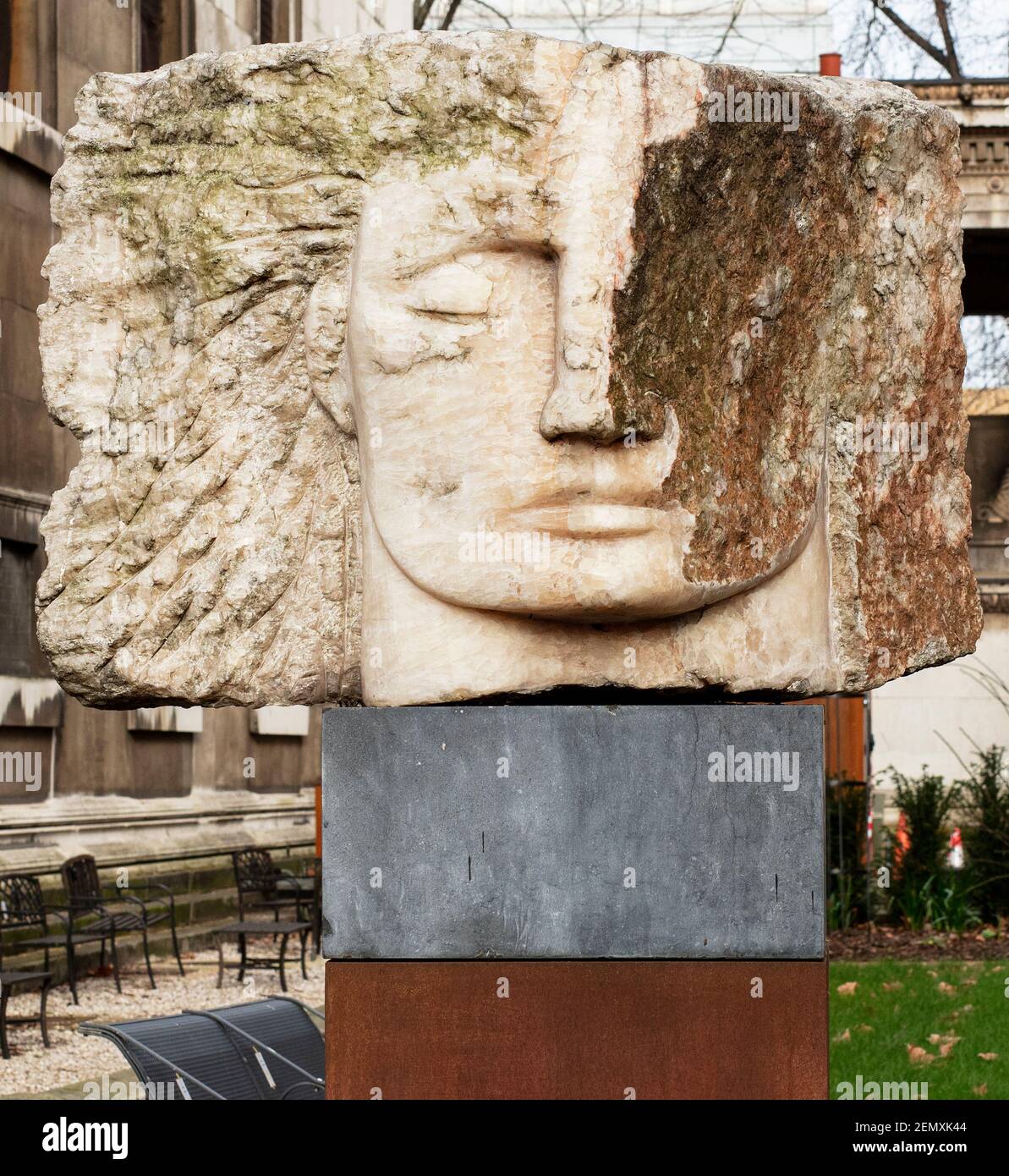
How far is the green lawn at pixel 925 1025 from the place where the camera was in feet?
23.0

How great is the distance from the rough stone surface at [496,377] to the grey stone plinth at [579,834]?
227mm

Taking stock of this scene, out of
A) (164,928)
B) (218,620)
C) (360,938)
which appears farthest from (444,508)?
(164,928)

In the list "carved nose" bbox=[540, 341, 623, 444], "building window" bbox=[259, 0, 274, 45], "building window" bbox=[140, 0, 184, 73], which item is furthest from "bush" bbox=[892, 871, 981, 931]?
"building window" bbox=[259, 0, 274, 45]

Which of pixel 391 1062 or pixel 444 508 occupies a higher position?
pixel 444 508

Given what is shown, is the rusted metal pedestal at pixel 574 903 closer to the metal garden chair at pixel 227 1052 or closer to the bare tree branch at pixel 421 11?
the metal garden chair at pixel 227 1052

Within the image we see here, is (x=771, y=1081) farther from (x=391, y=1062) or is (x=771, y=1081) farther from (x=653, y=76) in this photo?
(x=653, y=76)

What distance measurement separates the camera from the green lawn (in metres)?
7.00

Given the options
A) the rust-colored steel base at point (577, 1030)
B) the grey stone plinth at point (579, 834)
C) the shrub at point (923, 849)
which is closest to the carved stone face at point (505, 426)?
the grey stone plinth at point (579, 834)

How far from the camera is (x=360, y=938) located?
3.91 meters

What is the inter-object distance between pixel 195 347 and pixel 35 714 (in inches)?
262

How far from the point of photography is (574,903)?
3898 mm

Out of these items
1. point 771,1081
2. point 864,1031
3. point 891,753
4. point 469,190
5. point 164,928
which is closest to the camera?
point 771,1081

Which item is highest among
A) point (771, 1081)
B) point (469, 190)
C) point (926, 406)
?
point (469, 190)

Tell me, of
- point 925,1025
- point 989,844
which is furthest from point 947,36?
point 925,1025
